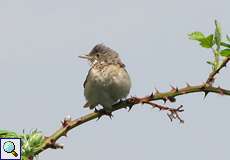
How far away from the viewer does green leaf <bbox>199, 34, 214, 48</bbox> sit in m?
4.09

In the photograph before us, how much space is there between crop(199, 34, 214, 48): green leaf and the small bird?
5.41m

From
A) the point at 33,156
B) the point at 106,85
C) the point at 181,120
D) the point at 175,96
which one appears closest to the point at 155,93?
the point at 175,96

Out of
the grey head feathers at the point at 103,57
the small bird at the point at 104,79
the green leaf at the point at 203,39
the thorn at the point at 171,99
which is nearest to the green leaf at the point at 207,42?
the green leaf at the point at 203,39

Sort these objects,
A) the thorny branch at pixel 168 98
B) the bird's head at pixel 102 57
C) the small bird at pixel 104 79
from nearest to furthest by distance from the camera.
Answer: the thorny branch at pixel 168 98
the small bird at pixel 104 79
the bird's head at pixel 102 57

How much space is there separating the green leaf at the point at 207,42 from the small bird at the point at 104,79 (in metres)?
5.41

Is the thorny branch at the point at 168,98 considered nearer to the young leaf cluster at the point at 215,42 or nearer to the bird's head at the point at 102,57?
the young leaf cluster at the point at 215,42

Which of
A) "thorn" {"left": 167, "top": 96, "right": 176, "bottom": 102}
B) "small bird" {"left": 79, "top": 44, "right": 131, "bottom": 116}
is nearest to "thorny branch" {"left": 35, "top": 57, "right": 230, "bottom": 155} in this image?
"thorn" {"left": 167, "top": 96, "right": 176, "bottom": 102}

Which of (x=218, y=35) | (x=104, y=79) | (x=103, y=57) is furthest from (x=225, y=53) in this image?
(x=103, y=57)

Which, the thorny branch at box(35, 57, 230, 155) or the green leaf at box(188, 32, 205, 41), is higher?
the green leaf at box(188, 32, 205, 41)

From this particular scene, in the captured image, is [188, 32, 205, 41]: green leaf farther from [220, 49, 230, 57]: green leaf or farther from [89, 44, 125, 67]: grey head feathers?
[89, 44, 125, 67]: grey head feathers

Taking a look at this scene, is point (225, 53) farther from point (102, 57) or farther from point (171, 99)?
point (102, 57)

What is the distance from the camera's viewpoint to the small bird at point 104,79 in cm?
1012

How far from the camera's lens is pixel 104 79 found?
10.8 m

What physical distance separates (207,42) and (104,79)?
6.69 meters
